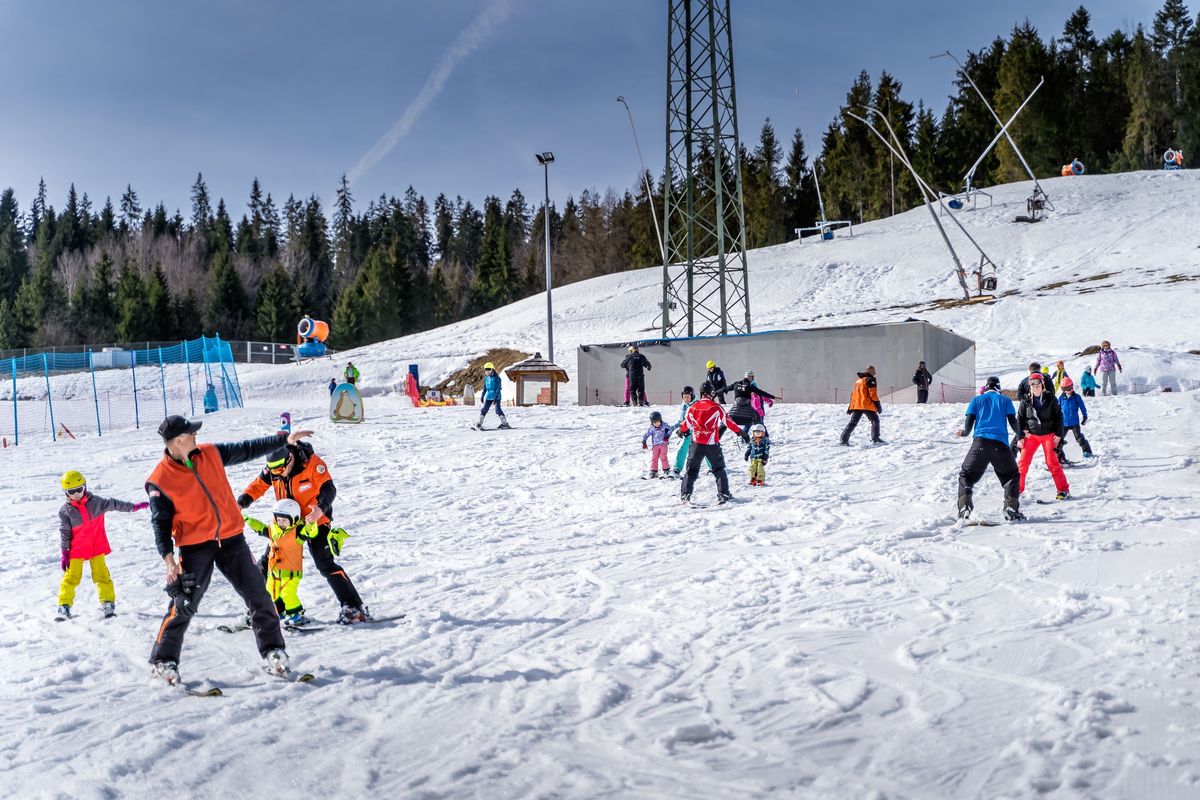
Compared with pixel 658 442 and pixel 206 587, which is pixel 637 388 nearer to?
pixel 658 442

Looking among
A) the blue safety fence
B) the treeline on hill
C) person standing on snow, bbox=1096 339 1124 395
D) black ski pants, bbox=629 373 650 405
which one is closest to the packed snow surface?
person standing on snow, bbox=1096 339 1124 395

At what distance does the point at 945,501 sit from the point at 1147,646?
5.28 metres

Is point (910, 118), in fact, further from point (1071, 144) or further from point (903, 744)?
point (903, 744)

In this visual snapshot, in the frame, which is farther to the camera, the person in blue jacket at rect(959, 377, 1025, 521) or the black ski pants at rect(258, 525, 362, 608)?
the person in blue jacket at rect(959, 377, 1025, 521)

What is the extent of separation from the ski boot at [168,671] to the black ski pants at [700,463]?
677cm

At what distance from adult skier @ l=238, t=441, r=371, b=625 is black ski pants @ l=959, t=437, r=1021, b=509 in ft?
19.9

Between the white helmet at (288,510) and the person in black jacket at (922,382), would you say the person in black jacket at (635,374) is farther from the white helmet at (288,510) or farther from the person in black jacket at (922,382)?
the white helmet at (288,510)

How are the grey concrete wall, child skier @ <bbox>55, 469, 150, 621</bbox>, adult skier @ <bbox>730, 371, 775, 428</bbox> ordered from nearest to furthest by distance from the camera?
1. child skier @ <bbox>55, 469, 150, 621</bbox>
2. adult skier @ <bbox>730, 371, 775, 428</bbox>
3. the grey concrete wall

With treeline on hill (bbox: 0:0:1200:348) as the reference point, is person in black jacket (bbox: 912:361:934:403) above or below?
below

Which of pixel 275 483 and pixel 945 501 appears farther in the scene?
pixel 945 501

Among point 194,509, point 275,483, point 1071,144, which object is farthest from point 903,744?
point 1071,144

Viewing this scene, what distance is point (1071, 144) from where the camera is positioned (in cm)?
8012

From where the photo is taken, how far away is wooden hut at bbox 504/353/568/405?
2781cm

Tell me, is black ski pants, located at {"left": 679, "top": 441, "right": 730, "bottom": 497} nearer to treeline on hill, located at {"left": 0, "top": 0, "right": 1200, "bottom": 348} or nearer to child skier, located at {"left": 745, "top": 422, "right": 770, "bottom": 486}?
child skier, located at {"left": 745, "top": 422, "right": 770, "bottom": 486}
